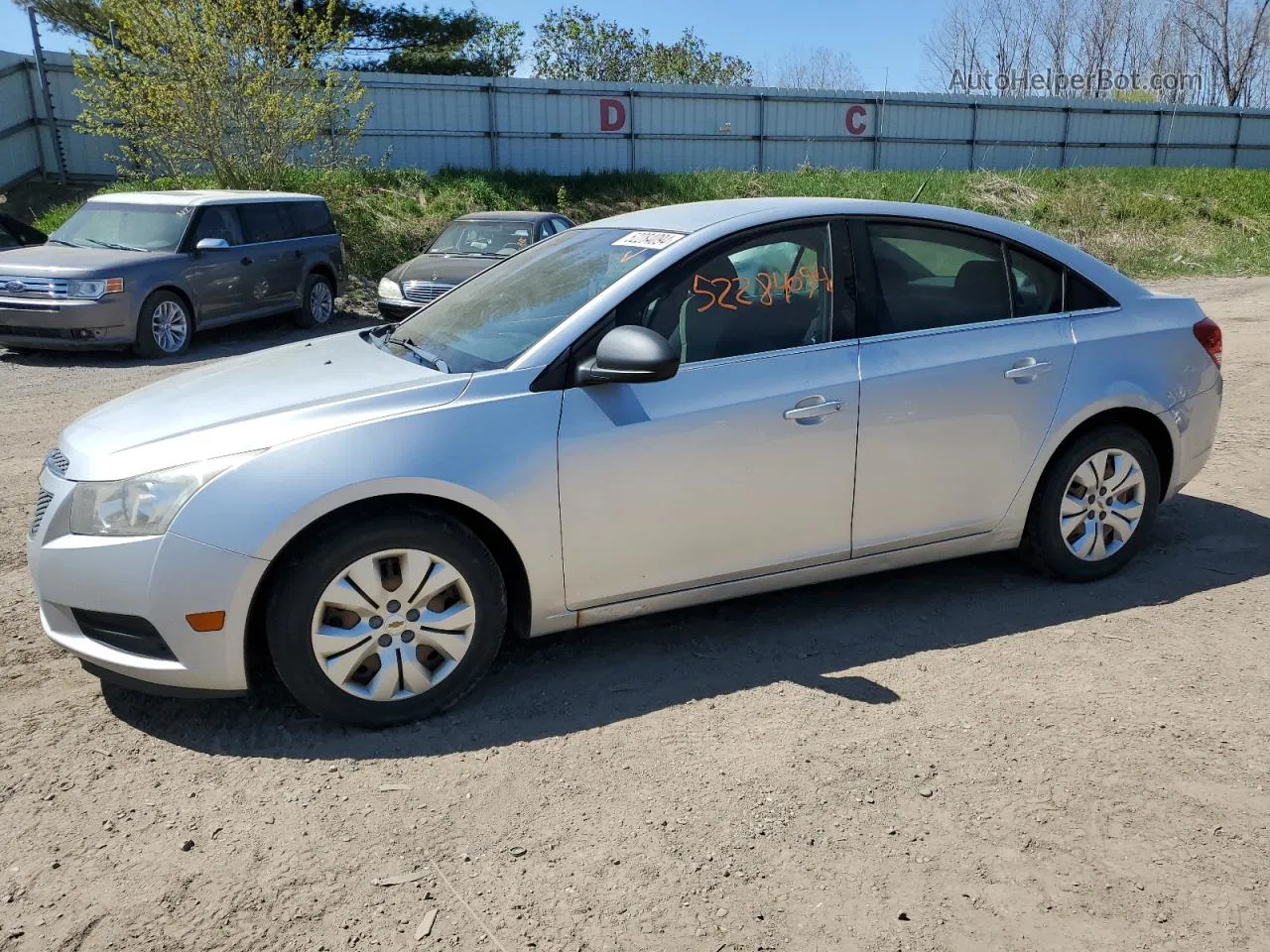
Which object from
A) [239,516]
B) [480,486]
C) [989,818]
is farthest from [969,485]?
Answer: [239,516]

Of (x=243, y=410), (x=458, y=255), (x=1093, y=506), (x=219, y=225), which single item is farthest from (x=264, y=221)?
(x=1093, y=506)

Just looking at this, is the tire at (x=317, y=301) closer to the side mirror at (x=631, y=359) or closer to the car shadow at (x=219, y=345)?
the car shadow at (x=219, y=345)

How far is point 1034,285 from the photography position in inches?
187

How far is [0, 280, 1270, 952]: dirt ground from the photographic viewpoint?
2.76 meters

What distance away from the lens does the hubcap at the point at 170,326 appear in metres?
11.8

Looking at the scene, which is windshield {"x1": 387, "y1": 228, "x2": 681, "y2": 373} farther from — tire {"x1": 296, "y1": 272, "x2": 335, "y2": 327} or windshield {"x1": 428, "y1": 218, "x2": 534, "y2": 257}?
tire {"x1": 296, "y1": 272, "x2": 335, "y2": 327}

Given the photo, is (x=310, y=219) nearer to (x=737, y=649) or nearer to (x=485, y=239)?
(x=485, y=239)

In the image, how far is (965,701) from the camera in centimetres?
387

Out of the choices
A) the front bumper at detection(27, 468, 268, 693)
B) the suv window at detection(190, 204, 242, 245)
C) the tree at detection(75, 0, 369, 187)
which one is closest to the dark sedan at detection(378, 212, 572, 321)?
the suv window at detection(190, 204, 242, 245)

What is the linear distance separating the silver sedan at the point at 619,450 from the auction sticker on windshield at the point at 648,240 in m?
0.02

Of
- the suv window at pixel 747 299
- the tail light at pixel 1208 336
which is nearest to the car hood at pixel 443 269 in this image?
the suv window at pixel 747 299

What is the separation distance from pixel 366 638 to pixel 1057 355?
3.00 m

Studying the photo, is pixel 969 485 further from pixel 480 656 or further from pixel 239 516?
pixel 239 516

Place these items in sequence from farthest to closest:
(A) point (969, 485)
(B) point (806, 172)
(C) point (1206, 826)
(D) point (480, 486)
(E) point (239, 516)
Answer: (B) point (806, 172) → (A) point (969, 485) → (D) point (480, 486) → (E) point (239, 516) → (C) point (1206, 826)
